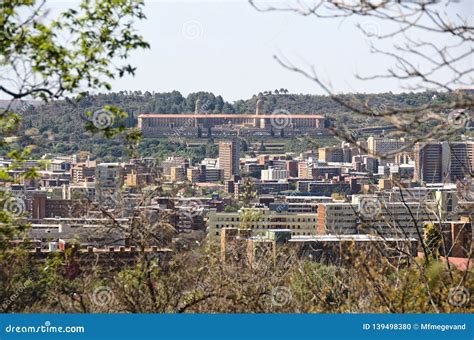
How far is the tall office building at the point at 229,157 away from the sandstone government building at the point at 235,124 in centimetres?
207

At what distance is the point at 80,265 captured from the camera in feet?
19.7

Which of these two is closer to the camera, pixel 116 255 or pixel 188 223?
pixel 116 255

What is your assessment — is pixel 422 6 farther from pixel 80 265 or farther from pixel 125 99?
pixel 125 99

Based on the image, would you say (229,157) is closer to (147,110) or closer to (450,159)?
(147,110)

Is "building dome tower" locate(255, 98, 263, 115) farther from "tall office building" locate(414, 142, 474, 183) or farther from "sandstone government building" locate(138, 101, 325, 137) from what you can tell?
"tall office building" locate(414, 142, 474, 183)

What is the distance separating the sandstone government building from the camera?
171 feet

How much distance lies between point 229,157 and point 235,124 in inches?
285

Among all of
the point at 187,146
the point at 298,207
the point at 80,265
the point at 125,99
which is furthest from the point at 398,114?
the point at 187,146

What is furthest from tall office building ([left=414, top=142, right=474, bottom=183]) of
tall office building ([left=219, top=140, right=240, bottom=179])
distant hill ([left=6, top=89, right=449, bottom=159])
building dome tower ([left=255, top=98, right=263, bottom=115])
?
building dome tower ([left=255, top=98, right=263, bottom=115])

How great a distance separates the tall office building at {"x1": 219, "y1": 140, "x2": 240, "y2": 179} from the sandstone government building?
2070mm

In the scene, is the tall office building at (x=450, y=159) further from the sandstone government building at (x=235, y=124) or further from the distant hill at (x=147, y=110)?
the sandstone government building at (x=235, y=124)

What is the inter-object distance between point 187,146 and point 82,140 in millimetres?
12221

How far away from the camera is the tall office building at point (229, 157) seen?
184ft

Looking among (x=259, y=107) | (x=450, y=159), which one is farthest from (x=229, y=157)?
(x=450, y=159)
